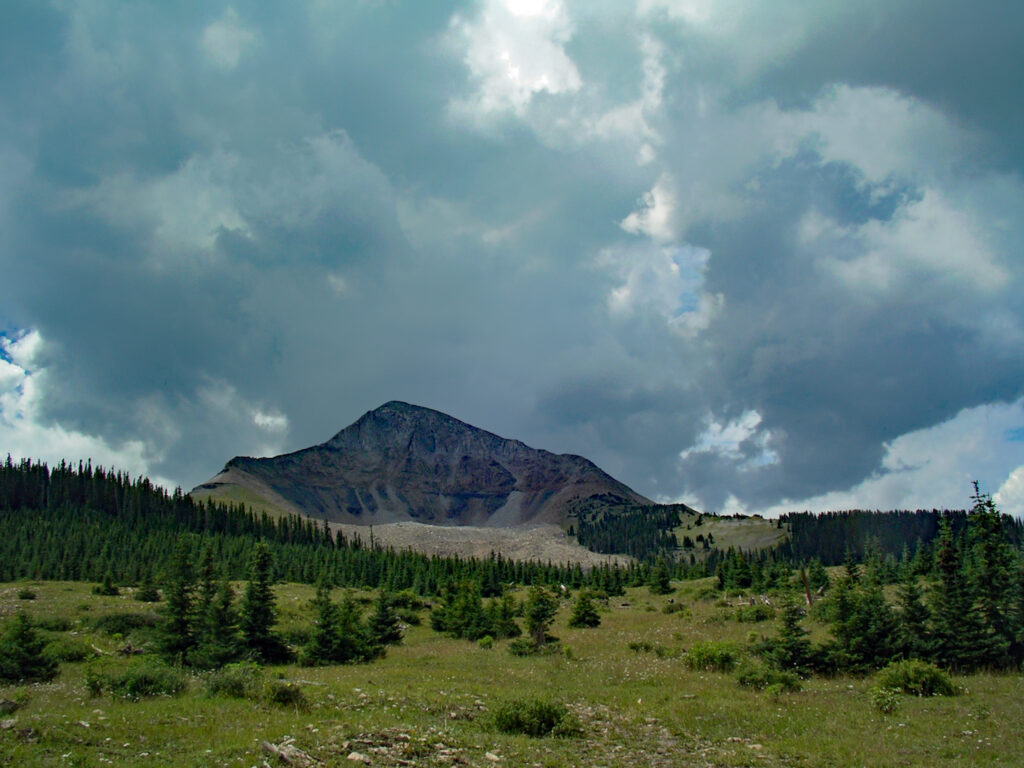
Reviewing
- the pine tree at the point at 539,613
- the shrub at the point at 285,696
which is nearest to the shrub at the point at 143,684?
the shrub at the point at 285,696

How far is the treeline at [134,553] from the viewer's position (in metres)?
113

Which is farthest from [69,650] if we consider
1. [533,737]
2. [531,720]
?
[533,737]

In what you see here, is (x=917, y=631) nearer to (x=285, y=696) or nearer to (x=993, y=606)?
(x=993, y=606)

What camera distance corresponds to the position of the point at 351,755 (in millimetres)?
14352

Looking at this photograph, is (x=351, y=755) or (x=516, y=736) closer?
(x=351, y=755)

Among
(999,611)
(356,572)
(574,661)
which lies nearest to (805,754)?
(574,661)

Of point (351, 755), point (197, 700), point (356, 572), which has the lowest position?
point (356, 572)

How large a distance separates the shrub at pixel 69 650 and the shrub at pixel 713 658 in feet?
125

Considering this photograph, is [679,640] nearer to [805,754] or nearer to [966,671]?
[966,671]

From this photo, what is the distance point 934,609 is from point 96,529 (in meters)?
170

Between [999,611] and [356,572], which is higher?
[999,611]

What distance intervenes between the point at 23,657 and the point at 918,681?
1782 inches

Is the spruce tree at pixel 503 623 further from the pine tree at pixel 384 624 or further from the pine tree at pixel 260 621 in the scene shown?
the pine tree at pixel 260 621

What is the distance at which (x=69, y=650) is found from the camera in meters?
40.7
